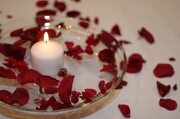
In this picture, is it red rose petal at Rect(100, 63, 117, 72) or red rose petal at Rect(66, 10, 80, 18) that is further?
red rose petal at Rect(66, 10, 80, 18)

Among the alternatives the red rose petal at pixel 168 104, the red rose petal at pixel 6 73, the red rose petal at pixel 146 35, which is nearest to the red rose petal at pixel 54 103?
the red rose petal at pixel 6 73

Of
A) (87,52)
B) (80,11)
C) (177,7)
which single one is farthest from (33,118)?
(177,7)

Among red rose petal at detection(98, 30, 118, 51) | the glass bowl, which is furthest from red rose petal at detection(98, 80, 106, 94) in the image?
red rose petal at detection(98, 30, 118, 51)

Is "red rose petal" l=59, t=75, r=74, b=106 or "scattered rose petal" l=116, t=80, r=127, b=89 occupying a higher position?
"scattered rose petal" l=116, t=80, r=127, b=89

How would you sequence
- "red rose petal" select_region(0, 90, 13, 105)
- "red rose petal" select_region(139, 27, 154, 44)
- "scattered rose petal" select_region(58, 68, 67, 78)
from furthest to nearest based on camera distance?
"red rose petal" select_region(139, 27, 154, 44) < "scattered rose petal" select_region(58, 68, 67, 78) < "red rose petal" select_region(0, 90, 13, 105)

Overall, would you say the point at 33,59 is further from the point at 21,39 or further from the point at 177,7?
the point at 177,7

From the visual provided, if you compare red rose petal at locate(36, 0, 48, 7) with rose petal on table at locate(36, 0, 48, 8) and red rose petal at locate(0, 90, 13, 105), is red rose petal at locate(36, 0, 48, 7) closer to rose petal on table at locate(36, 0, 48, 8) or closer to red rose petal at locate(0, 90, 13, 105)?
rose petal on table at locate(36, 0, 48, 8)
